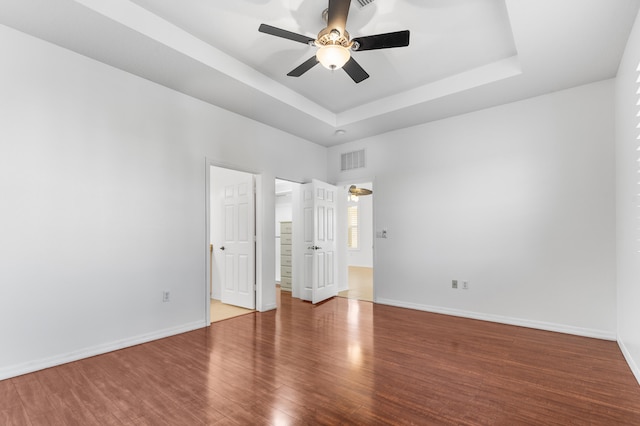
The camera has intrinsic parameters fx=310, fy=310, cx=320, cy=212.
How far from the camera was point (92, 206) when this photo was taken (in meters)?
3.15

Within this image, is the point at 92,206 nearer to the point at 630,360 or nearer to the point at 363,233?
the point at 630,360

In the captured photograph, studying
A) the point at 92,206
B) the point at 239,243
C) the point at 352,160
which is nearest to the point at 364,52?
the point at 352,160

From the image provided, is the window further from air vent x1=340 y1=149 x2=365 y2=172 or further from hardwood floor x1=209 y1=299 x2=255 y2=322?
hardwood floor x1=209 y1=299 x2=255 y2=322

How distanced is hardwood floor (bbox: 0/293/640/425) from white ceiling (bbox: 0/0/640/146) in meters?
3.00

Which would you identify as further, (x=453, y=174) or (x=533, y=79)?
(x=453, y=174)

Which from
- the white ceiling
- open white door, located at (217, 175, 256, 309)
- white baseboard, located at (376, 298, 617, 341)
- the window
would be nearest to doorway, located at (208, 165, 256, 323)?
open white door, located at (217, 175, 256, 309)

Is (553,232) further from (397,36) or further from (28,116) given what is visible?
(28,116)

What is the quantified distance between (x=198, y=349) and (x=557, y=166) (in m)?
4.78

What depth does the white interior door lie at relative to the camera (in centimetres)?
549

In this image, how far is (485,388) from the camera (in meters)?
2.45

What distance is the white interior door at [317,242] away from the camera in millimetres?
5492

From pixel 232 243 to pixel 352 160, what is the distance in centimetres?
270

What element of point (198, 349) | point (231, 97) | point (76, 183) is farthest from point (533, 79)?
point (76, 183)

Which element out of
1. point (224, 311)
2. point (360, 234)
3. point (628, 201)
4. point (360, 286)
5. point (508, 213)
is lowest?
point (360, 286)
